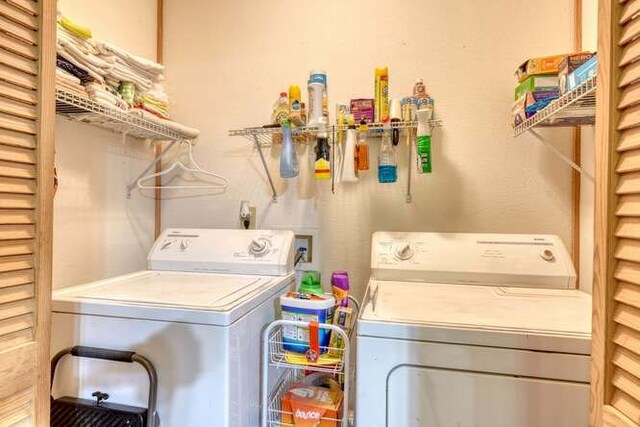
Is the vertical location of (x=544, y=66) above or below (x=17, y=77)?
above

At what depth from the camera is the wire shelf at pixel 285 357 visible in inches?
43.5

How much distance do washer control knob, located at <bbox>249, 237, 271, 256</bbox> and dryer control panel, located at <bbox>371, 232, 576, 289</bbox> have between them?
0.48m

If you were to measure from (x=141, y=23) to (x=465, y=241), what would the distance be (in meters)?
2.02

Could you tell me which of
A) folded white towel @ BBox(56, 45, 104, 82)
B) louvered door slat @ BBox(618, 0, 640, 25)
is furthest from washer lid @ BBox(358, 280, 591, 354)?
folded white towel @ BBox(56, 45, 104, 82)

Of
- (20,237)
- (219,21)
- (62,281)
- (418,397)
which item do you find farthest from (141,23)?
(418,397)

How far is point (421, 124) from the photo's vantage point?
1462 millimetres

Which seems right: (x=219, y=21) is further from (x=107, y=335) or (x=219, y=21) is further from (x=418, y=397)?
(x=418, y=397)

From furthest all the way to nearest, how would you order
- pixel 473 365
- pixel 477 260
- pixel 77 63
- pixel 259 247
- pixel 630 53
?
pixel 259 247 < pixel 477 260 < pixel 77 63 < pixel 473 365 < pixel 630 53

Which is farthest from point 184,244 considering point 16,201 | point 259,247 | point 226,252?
point 16,201

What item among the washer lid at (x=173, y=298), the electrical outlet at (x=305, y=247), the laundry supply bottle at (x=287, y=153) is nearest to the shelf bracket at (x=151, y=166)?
the washer lid at (x=173, y=298)

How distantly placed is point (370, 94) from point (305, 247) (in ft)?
2.83

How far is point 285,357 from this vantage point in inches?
45.1

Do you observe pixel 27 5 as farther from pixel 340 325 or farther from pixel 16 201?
pixel 340 325

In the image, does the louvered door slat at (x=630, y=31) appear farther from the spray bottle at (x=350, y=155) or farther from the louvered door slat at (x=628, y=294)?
the spray bottle at (x=350, y=155)
